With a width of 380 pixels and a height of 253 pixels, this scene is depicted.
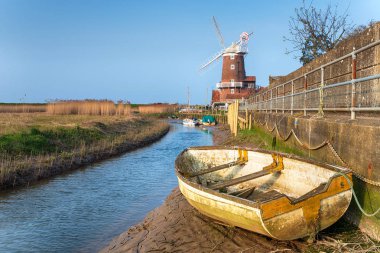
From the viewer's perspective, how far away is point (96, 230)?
30.8 feet

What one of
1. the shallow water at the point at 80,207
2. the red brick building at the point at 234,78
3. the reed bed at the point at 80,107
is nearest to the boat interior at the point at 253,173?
the shallow water at the point at 80,207

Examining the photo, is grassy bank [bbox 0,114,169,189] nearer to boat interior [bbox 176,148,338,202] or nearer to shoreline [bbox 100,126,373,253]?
shoreline [bbox 100,126,373,253]

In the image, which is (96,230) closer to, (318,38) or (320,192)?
(320,192)

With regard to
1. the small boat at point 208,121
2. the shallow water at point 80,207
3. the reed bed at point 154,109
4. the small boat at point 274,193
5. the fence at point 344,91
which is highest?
the fence at point 344,91

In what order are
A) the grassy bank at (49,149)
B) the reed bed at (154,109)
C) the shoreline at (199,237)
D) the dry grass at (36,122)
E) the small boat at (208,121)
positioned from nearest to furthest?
1. the shoreline at (199,237)
2. the grassy bank at (49,149)
3. the dry grass at (36,122)
4. the small boat at (208,121)
5. the reed bed at (154,109)

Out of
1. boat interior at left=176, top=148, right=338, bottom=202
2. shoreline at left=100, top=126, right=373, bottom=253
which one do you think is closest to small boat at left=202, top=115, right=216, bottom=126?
boat interior at left=176, top=148, right=338, bottom=202

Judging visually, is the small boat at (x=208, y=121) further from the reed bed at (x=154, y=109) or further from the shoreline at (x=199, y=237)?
the shoreline at (x=199, y=237)

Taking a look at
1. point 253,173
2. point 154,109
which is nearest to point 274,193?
point 253,173

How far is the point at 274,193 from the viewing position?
754cm

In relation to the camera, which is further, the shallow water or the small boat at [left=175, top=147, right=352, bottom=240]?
the shallow water

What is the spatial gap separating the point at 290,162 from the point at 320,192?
6.27 feet

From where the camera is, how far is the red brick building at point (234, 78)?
230 feet

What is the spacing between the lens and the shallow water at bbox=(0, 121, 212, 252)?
8.76m

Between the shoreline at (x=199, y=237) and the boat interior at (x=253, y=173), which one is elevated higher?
the boat interior at (x=253, y=173)
